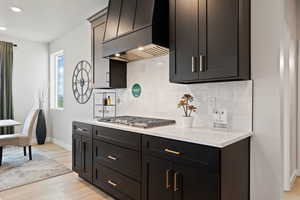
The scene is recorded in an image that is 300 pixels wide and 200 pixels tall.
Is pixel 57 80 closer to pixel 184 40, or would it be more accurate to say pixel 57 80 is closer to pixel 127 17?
pixel 127 17

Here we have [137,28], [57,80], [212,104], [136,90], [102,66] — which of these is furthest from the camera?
[57,80]

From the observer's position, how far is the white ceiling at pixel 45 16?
3188 mm

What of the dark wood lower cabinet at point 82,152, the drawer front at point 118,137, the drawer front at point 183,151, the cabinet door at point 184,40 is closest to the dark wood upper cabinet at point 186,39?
the cabinet door at point 184,40

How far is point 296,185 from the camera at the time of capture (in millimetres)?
2688

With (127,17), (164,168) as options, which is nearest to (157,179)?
(164,168)

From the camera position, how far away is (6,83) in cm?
474

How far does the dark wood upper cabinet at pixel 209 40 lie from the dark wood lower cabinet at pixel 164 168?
2.10 feet

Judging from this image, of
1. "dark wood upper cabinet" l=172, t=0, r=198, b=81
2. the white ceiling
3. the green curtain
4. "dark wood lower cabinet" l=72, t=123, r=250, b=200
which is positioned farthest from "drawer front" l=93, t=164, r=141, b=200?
the green curtain

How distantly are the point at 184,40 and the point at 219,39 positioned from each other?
353 millimetres

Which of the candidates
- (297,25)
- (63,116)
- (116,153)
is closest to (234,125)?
(116,153)

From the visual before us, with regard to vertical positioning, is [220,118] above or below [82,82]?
below

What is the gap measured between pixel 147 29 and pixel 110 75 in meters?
1.13

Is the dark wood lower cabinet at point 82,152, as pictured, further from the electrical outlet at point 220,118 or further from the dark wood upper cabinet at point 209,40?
the electrical outlet at point 220,118

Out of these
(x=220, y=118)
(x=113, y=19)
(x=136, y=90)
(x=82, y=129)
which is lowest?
→ (x=82, y=129)
